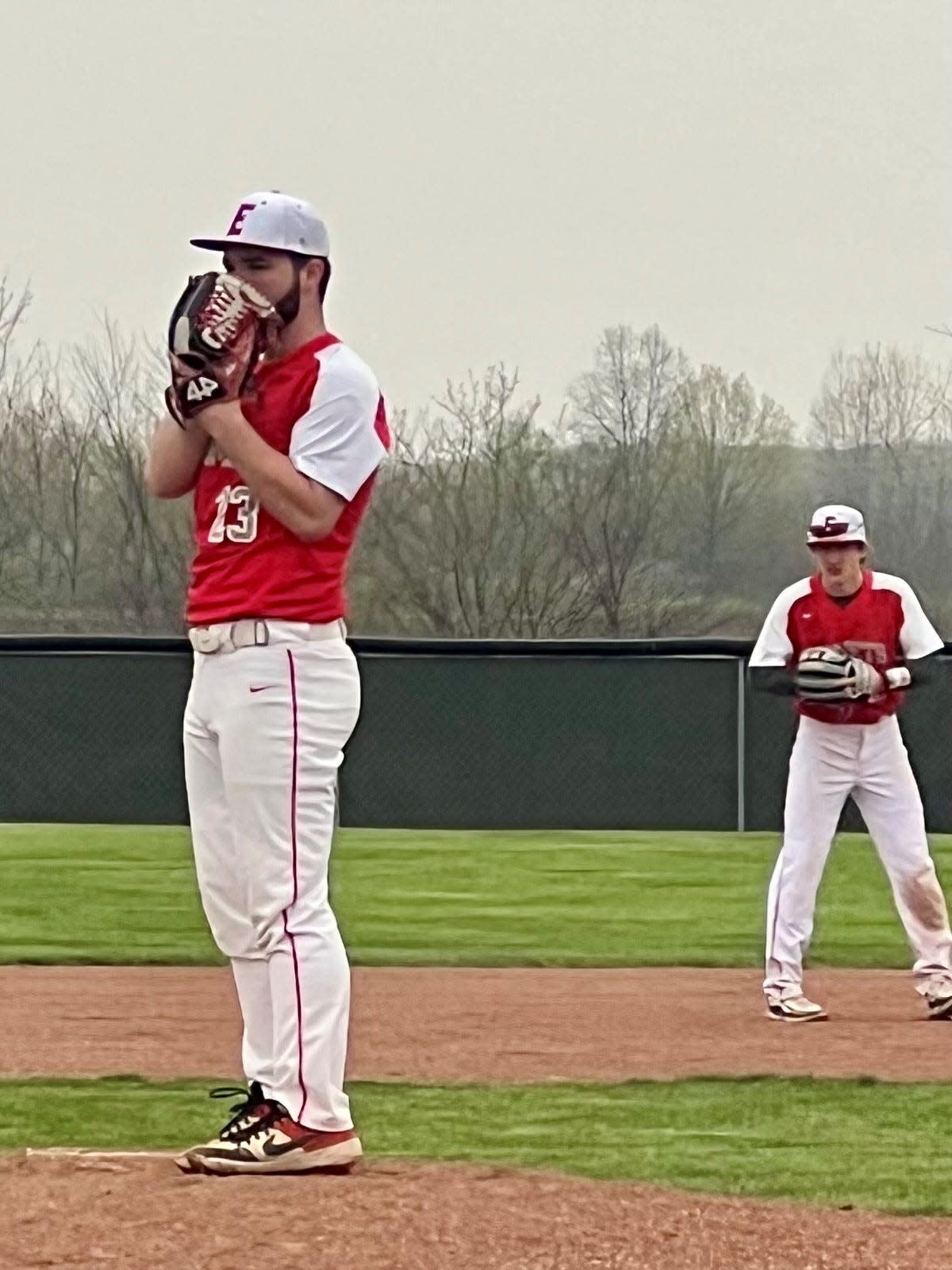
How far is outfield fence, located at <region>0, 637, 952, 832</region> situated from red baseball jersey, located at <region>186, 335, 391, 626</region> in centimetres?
1406

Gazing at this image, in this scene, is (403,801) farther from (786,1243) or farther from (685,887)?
(786,1243)

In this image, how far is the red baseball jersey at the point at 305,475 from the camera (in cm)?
456

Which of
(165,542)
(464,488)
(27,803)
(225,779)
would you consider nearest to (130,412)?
(165,542)

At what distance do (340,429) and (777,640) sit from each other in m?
3.86

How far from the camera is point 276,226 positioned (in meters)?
4.67

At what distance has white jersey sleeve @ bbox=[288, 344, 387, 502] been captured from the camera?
455cm

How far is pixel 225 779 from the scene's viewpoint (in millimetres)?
4570

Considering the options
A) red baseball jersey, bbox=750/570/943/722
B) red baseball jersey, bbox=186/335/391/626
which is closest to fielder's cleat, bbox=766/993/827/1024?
red baseball jersey, bbox=750/570/943/722

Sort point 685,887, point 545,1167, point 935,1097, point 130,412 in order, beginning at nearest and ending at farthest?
point 545,1167 → point 935,1097 → point 685,887 → point 130,412

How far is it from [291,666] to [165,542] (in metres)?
20.8

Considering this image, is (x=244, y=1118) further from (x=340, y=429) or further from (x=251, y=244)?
(x=251, y=244)

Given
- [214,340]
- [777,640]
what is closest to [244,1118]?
[214,340]

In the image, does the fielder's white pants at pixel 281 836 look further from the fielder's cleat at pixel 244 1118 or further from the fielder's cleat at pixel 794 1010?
the fielder's cleat at pixel 794 1010

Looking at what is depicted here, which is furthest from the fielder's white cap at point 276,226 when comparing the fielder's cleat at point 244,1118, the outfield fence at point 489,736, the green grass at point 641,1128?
the outfield fence at point 489,736
